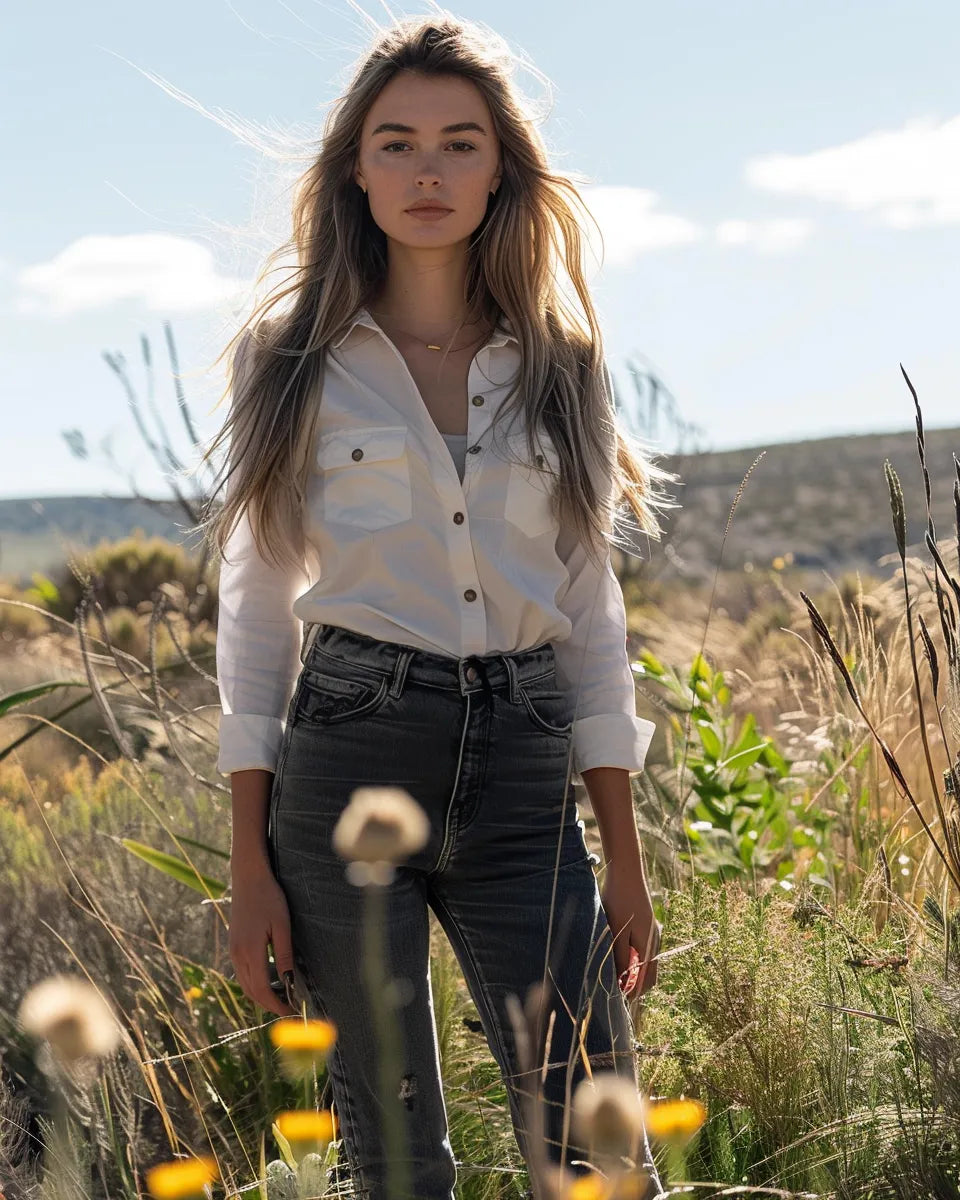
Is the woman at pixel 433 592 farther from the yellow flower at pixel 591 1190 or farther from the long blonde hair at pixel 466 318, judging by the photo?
the yellow flower at pixel 591 1190

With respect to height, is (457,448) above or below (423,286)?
below

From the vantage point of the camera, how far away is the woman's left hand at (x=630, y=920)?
2025mm

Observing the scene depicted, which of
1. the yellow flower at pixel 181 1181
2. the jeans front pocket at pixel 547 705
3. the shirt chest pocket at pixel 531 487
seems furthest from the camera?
the shirt chest pocket at pixel 531 487

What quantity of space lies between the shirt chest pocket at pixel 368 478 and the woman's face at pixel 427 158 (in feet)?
1.11

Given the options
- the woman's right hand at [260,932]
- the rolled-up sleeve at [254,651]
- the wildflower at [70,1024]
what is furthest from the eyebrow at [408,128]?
the wildflower at [70,1024]

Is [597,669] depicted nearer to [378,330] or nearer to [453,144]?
[378,330]

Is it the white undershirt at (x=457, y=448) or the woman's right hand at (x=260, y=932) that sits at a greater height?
the white undershirt at (x=457, y=448)

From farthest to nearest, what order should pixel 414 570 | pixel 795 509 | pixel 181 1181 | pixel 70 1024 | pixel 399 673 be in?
pixel 795 509
pixel 414 570
pixel 399 673
pixel 70 1024
pixel 181 1181

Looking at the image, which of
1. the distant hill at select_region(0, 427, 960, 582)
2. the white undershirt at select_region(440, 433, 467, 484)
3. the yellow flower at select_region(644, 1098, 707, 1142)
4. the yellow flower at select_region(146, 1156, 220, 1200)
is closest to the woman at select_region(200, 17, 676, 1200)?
the white undershirt at select_region(440, 433, 467, 484)

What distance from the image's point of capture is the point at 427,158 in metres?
2.15

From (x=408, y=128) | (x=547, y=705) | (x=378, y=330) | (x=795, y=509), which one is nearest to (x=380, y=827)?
(x=547, y=705)

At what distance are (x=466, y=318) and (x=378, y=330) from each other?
211 mm

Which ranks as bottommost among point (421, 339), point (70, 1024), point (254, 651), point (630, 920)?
point (630, 920)

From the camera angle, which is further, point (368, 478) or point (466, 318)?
point (466, 318)
